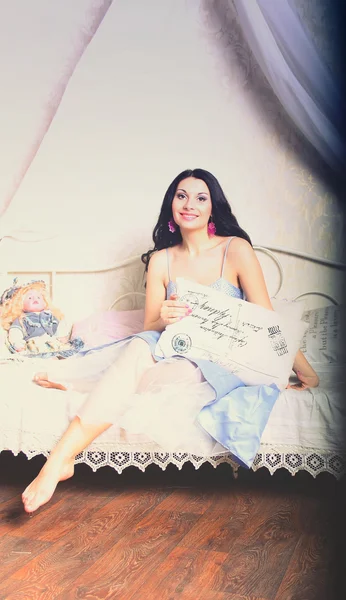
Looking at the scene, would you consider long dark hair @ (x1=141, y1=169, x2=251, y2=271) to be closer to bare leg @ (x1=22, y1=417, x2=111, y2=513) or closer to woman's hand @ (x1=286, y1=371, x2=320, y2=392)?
woman's hand @ (x1=286, y1=371, x2=320, y2=392)

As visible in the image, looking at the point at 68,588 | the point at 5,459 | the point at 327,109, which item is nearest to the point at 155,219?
the point at 327,109

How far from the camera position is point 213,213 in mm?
2492

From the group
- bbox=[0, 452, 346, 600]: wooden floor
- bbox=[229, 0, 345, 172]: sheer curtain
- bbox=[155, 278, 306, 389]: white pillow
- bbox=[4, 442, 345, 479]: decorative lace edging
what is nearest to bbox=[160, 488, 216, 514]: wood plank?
bbox=[0, 452, 346, 600]: wooden floor

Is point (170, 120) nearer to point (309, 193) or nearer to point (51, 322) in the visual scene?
point (309, 193)

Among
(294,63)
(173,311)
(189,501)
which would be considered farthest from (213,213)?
(189,501)

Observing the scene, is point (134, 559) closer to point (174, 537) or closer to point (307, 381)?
point (174, 537)

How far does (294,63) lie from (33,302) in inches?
55.4

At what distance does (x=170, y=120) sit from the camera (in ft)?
9.69

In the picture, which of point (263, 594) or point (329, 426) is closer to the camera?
point (263, 594)

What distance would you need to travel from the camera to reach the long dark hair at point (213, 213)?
246 cm

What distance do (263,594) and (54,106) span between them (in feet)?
7.65

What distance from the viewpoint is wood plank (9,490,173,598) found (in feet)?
5.19

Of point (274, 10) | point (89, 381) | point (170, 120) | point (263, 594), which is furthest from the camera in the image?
point (170, 120)

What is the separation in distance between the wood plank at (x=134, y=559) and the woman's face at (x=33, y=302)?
43.9 inches
